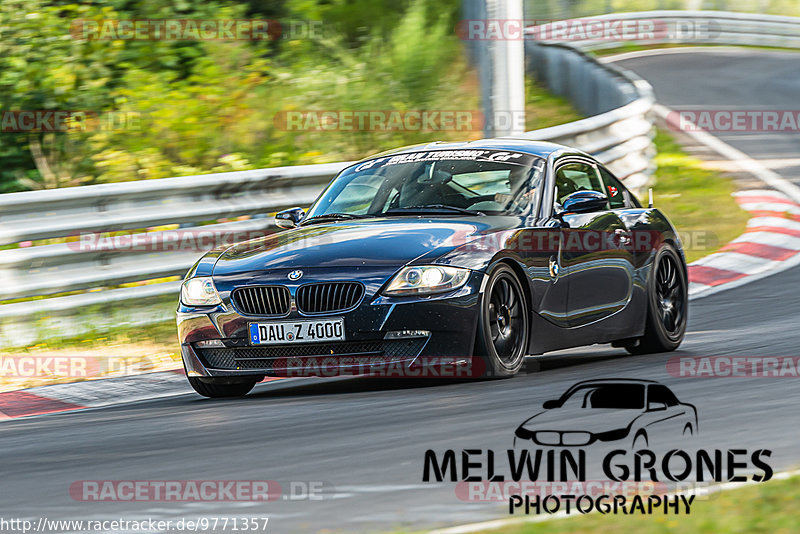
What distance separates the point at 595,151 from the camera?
14.3 meters

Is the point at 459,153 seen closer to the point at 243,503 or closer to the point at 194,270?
the point at 194,270

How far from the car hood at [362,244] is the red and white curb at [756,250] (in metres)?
4.47

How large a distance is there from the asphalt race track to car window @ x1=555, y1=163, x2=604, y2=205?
3.45ft

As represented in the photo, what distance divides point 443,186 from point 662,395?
2083 mm

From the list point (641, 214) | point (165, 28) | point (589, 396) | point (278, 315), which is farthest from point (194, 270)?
point (165, 28)

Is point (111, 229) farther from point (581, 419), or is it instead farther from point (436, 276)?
point (581, 419)

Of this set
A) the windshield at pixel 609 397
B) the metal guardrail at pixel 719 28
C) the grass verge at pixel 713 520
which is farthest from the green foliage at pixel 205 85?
the metal guardrail at pixel 719 28

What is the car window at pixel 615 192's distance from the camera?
895 cm

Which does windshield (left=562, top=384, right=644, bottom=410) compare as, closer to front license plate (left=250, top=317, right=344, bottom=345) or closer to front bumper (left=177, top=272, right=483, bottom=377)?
front bumper (left=177, top=272, right=483, bottom=377)

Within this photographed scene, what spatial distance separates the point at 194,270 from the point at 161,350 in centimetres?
221

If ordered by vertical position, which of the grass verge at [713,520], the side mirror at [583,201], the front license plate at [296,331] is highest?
the grass verge at [713,520]

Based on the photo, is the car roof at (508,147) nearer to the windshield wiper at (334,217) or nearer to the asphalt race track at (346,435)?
the windshield wiper at (334,217)

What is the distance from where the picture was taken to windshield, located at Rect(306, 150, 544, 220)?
800cm

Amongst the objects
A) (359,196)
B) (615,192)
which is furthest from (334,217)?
(615,192)
